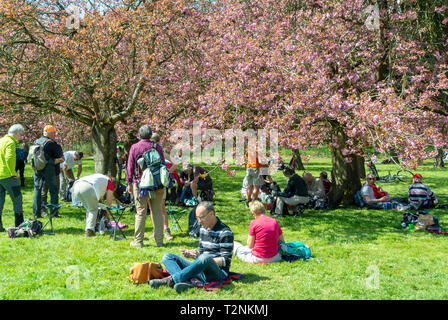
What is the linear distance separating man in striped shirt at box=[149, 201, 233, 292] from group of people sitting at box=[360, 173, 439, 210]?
721 cm

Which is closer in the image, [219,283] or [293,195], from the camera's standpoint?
[219,283]

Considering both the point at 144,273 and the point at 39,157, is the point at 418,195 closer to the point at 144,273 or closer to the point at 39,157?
→ the point at 144,273

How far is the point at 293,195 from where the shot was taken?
10062 millimetres

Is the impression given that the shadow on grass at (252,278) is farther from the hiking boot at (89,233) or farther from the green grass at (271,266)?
the hiking boot at (89,233)

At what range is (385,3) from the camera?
10320 mm

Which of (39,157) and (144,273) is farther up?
(39,157)

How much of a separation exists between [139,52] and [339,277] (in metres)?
9.29

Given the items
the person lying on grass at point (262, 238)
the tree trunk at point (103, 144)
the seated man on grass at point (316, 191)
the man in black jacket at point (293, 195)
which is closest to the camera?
the person lying on grass at point (262, 238)

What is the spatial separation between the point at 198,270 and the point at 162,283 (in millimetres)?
465

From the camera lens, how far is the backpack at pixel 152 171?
21.1 ft

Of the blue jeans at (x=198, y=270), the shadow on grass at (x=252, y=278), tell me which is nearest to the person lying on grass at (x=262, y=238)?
the shadow on grass at (x=252, y=278)

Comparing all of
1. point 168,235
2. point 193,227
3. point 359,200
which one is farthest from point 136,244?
point 359,200

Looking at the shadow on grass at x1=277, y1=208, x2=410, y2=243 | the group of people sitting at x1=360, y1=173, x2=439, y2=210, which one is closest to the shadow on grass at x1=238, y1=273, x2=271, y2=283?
the shadow on grass at x1=277, y1=208, x2=410, y2=243

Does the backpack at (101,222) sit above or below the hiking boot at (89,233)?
above
